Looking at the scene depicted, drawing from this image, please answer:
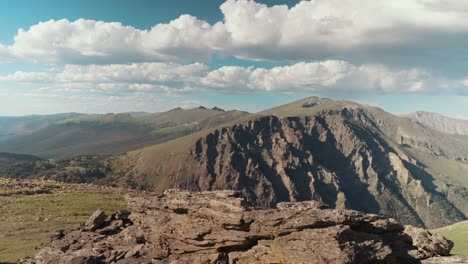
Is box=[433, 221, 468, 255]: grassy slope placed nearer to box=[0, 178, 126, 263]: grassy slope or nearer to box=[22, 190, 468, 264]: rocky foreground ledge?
box=[22, 190, 468, 264]: rocky foreground ledge

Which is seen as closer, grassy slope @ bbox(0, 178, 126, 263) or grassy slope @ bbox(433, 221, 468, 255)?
grassy slope @ bbox(0, 178, 126, 263)

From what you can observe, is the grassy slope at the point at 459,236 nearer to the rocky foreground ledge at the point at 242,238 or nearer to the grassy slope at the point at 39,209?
the rocky foreground ledge at the point at 242,238

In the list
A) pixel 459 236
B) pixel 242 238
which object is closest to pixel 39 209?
pixel 242 238

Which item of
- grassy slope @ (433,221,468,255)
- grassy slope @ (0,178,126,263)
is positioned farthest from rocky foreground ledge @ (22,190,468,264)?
grassy slope @ (433,221,468,255)

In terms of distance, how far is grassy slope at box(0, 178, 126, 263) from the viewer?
59.6 metres

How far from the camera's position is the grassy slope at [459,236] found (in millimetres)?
98200

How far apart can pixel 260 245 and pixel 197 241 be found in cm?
714

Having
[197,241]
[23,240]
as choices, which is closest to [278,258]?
[197,241]

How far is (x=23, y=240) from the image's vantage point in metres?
60.6

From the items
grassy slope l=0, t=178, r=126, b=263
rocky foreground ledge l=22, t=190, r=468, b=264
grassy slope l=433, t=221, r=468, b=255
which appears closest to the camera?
rocky foreground ledge l=22, t=190, r=468, b=264

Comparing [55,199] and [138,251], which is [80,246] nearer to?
[138,251]

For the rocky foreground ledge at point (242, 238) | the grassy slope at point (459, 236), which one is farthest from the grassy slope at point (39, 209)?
the grassy slope at point (459, 236)

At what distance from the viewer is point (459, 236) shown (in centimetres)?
11419

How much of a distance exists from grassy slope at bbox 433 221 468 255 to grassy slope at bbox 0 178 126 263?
82.1 metres
